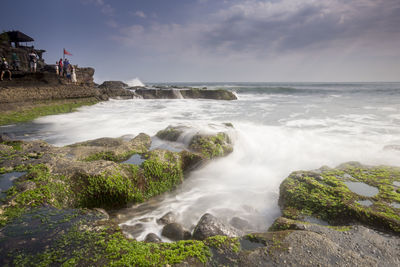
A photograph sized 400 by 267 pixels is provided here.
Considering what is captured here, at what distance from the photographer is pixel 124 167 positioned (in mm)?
4324

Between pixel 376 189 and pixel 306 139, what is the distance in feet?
19.3

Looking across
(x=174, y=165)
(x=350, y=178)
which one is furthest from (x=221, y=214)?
(x=350, y=178)

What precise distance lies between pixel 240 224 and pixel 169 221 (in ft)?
4.15

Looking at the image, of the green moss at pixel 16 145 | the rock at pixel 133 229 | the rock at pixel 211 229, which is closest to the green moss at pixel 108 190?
the rock at pixel 133 229

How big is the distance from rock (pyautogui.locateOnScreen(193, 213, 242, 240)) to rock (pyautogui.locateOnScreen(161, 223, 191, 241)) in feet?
0.88

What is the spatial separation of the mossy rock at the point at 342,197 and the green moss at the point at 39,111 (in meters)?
13.6

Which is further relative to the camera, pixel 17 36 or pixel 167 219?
pixel 17 36

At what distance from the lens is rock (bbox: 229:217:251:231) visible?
367 centimetres

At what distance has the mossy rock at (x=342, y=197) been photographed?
3.01m

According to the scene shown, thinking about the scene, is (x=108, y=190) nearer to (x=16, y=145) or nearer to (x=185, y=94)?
(x=16, y=145)

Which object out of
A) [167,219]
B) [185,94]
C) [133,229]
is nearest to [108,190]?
[133,229]

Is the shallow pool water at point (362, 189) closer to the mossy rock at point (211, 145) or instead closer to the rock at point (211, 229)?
the rock at point (211, 229)

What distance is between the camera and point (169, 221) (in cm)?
370

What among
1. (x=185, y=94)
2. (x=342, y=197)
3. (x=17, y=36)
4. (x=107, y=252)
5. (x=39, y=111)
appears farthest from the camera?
(x=185, y=94)
